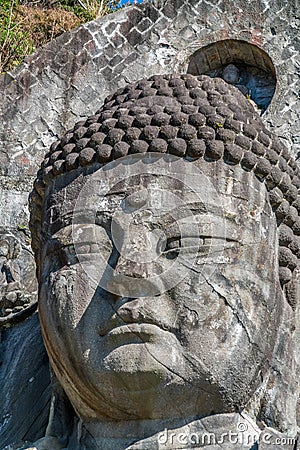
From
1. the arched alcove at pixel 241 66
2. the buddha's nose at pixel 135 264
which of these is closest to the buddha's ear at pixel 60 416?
the buddha's nose at pixel 135 264

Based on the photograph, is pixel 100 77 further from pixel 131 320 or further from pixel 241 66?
pixel 131 320

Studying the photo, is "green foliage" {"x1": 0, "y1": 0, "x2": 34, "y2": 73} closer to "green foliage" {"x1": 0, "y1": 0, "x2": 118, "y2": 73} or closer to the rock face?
"green foliage" {"x1": 0, "y1": 0, "x2": 118, "y2": 73}

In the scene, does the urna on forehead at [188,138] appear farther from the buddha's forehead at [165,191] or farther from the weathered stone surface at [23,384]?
the weathered stone surface at [23,384]

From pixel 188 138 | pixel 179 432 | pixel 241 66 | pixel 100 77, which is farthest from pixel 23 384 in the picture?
pixel 241 66

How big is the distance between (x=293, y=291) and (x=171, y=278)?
2.49ft

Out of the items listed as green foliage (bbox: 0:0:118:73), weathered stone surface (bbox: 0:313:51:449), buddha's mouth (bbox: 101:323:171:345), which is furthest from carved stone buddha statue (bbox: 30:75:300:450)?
green foliage (bbox: 0:0:118:73)

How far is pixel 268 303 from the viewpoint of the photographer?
3701mm

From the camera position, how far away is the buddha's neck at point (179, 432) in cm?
347

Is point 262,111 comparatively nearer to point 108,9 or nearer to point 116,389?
point 116,389

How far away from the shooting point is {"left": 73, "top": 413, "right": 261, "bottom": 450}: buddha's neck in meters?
3.47

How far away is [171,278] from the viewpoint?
352cm

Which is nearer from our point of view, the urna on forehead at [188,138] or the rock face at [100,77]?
the urna on forehead at [188,138]

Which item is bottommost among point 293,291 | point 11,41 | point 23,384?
point 23,384

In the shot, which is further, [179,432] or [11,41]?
[11,41]
